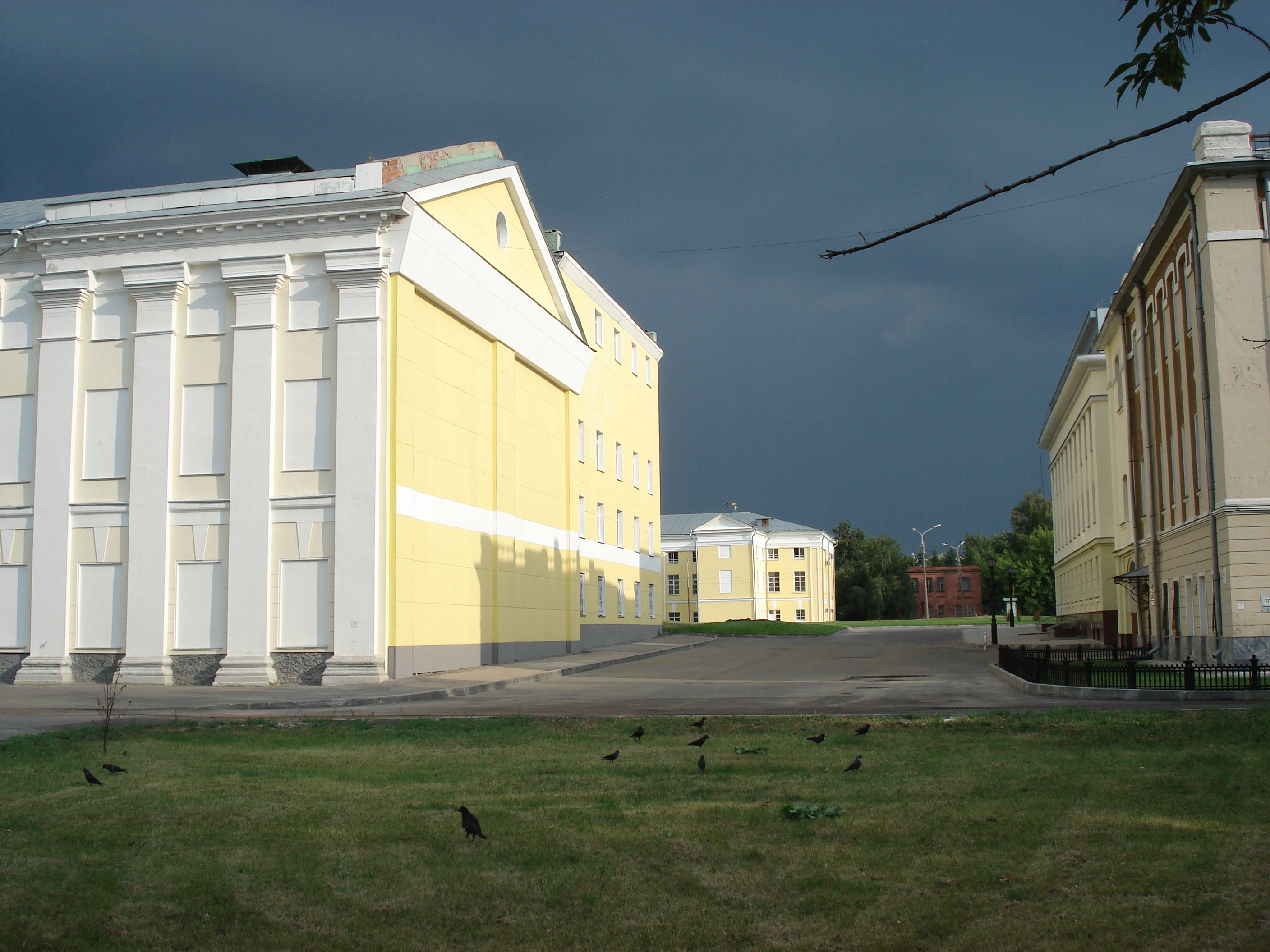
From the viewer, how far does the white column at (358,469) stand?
85.6ft

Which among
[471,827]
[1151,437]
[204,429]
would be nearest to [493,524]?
[204,429]

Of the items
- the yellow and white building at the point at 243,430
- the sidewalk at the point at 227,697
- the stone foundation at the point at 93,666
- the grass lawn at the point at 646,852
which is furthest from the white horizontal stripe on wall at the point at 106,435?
the grass lawn at the point at 646,852

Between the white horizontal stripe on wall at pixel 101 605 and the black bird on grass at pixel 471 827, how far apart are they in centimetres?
2345

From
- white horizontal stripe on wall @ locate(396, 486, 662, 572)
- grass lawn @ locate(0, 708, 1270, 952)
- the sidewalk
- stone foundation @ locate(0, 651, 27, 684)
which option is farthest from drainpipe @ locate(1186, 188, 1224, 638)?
stone foundation @ locate(0, 651, 27, 684)

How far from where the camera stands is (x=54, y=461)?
28.8 m

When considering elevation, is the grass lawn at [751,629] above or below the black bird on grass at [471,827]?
below

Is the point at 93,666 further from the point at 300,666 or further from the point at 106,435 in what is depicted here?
the point at 106,435

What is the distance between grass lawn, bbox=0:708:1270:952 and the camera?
5797mm

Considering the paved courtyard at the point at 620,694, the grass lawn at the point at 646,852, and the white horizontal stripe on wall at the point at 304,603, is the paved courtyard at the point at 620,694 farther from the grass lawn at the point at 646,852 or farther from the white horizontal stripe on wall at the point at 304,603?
the grass lawn at the point at 646,852

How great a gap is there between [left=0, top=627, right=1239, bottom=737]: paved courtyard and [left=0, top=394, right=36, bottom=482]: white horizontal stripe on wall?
569 cm

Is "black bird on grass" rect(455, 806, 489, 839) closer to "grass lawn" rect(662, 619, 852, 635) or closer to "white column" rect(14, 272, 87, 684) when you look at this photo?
"white column" rect(14, 272, 87, 684)

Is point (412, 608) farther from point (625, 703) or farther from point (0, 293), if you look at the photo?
point (0, 293)

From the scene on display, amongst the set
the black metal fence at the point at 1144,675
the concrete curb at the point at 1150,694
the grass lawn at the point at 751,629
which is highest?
the black metal fence at the point at 1144,675

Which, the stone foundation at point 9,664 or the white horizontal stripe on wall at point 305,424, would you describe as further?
the stone foundation at point 9,664
